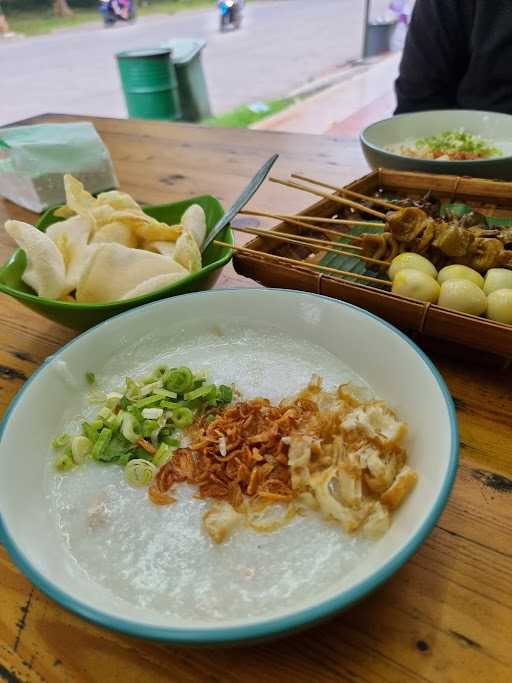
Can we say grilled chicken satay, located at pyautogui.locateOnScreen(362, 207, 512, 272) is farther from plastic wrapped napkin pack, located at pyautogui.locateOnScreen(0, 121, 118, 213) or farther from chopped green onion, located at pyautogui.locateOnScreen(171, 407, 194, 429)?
plastic wrapped napkin pack, located at pyautogui.locateOnScreen(0, 121, 118, 213)

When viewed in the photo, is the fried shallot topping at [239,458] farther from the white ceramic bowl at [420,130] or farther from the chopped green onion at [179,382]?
the white ceramic bowl at [420,130]

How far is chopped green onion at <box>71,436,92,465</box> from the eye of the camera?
34.5 inches

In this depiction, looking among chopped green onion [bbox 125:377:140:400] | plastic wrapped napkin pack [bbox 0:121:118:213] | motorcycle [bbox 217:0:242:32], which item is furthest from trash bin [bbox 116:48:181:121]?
motorcycle [bbox 217:0:242:32]

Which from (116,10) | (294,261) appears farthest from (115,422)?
(116,10)

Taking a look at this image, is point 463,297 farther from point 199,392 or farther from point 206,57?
point 206,57

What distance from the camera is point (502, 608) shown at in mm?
695

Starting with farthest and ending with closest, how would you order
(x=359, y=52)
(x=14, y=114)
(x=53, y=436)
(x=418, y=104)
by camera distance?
(x=359, y=52) → (x=14, y=114) → (x=418, y=104) → (x=53, y=436)

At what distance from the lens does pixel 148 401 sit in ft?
3.11

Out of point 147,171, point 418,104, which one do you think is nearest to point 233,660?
point 147,171

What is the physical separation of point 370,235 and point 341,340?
0.41m

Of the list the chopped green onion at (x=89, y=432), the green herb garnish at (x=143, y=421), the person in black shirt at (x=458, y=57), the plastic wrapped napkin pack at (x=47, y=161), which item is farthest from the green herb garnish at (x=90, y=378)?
the person in black shirt at (x=458, y=57)

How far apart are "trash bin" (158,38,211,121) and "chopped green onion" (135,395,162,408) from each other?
577 centimetres

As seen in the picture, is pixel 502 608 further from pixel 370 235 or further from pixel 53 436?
pixel 370 235

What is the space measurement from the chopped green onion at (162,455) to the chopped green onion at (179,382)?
0.41 ft
